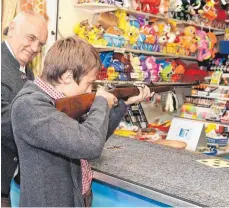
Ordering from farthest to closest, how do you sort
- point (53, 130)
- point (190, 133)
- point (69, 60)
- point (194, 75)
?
Answer: point (194, 75), point (190, 133), point (69, 60), point (53, 130)

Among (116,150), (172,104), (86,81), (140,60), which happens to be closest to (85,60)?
(86,81)

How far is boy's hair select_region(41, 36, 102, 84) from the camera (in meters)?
1.22

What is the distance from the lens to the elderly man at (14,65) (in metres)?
1.56

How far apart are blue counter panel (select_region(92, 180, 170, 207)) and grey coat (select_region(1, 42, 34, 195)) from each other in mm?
371

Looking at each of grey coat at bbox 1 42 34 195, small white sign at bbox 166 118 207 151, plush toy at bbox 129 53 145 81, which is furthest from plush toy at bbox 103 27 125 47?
grey coat at bbox 1 42 34 195

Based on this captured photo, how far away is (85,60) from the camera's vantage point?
1.23 metres

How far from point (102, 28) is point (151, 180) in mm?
1960

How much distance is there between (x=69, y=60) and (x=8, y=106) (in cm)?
43

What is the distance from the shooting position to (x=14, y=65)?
1755 millimetres

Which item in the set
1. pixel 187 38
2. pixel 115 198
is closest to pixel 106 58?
pixel 187 38

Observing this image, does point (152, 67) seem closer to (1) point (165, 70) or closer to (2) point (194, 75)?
(1) point (165, 70)

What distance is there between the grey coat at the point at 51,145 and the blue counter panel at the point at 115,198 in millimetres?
229

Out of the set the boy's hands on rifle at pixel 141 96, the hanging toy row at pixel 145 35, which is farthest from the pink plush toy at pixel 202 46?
the boy's hands on rifle at pixel 141 96

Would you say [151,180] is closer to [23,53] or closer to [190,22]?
[23,53]
